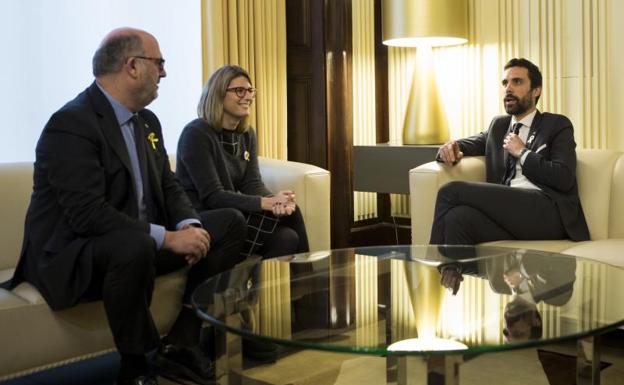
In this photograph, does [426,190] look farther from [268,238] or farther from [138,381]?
[138,381]

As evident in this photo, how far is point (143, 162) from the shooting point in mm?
3000

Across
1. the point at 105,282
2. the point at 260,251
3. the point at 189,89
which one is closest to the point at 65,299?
the point at 105,282

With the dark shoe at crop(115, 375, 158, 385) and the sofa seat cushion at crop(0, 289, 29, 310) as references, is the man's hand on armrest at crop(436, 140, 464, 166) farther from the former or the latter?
the sofa seat cushion at crop(0, 289, 29, 310)

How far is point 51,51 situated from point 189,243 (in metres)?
1.48

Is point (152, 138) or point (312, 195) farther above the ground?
point (152, 138)

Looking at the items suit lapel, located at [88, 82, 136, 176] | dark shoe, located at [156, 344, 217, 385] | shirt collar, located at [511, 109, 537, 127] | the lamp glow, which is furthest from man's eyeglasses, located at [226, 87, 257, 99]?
the lamp glow

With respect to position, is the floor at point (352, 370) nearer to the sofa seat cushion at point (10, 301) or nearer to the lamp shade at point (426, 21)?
the sofa seat cushion at point (10, 301)

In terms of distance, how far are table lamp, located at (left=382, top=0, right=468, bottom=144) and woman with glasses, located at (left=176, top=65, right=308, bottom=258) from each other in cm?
127

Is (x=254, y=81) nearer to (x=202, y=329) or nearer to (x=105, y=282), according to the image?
(x=202, y=329)

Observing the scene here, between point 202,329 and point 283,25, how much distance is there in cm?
221

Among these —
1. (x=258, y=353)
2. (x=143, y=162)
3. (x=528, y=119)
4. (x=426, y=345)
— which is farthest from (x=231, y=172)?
(x=426, y=345)

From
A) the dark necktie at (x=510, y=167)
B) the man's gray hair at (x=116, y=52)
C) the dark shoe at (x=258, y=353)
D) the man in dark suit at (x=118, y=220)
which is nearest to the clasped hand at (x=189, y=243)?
the man in dark suit at (x=118, y=220)

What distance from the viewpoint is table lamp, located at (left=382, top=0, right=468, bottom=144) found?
4570 mm

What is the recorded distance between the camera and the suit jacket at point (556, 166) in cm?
360
